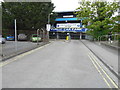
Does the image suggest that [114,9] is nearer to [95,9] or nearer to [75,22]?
[95,9]

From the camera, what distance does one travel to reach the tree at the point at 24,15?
107ft

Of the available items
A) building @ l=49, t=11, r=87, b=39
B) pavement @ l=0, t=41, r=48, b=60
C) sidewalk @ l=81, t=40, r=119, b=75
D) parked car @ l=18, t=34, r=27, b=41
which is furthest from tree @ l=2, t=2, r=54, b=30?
sidewalk @ l=81, t=40, r=119, b=75

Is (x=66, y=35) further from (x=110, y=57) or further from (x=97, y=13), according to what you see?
(x=110, y=57)

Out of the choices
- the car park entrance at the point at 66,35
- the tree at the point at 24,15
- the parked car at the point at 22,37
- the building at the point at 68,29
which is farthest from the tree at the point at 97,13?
the car park entrance at the point at 66,35

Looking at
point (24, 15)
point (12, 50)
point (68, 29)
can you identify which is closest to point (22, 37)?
point (24, 15)

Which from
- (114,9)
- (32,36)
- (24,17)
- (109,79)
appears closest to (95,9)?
(114,9)

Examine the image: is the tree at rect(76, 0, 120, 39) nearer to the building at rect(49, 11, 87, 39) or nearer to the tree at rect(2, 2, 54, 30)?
the tree at rect(2, 2, 54, 30)

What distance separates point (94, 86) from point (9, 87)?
9.09 ft

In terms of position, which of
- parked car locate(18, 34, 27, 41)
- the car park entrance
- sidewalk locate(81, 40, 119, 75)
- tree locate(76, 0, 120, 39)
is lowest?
sidewalk locate(81, 40, 119, 75)

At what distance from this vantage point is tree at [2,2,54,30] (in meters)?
32.8

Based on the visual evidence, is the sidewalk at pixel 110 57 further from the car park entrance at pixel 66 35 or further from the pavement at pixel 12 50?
the car park entrance at pixel 66 35

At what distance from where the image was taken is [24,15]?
108ft

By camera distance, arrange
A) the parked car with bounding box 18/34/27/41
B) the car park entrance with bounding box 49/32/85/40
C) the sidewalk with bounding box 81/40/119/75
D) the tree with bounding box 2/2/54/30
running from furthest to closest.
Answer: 1. the car park entrance with bounding box 49/32/85/40
2. the tree with bounding box 2/2/54/30
3. the parked car with bounding box 18/34/27/41
4. the sidewalk with bounding box 81/40/119/75

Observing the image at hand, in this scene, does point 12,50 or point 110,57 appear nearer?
point 110,57
